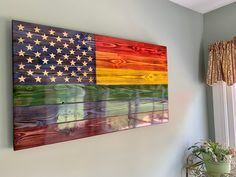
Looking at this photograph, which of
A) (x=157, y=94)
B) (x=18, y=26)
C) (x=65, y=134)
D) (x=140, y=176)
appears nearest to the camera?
(x=18, y=26)

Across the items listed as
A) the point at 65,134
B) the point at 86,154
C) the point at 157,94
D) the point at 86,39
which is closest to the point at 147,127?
the point at 157,94

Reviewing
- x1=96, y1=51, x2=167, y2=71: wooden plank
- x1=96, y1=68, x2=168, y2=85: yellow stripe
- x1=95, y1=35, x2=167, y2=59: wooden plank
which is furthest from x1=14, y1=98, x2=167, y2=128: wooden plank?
x1=95, y1=35, x2=167, y2=59: wooden plank

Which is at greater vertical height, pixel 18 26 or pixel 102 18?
pixel 102 18

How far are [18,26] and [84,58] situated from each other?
428mm

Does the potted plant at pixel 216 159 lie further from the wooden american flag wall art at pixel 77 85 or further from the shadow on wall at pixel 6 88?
the shadow on wall at pixel 6 88

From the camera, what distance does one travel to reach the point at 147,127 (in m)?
1.78

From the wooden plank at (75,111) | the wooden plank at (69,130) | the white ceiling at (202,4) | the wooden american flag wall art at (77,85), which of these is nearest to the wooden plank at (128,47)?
the wooden american flag wall art at (77,85)

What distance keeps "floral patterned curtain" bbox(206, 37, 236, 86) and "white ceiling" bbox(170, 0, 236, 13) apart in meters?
0.41

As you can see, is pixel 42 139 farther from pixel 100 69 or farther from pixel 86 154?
pixel 100 69

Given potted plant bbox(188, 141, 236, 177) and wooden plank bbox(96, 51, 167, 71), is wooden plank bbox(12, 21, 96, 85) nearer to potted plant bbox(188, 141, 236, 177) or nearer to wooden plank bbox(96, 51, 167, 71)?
wooden plank bbox(96, 51, 167, 71)

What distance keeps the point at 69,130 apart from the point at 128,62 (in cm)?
69

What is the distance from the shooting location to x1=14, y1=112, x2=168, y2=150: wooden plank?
1.15m

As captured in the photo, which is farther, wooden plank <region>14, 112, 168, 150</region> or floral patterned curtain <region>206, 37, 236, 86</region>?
floral patterned curtain <region>206, 37, 236, 86</region>

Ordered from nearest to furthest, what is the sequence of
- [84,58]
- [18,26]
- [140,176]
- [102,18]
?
[18,26] < [84,58] < [102,18] < [140,176]
